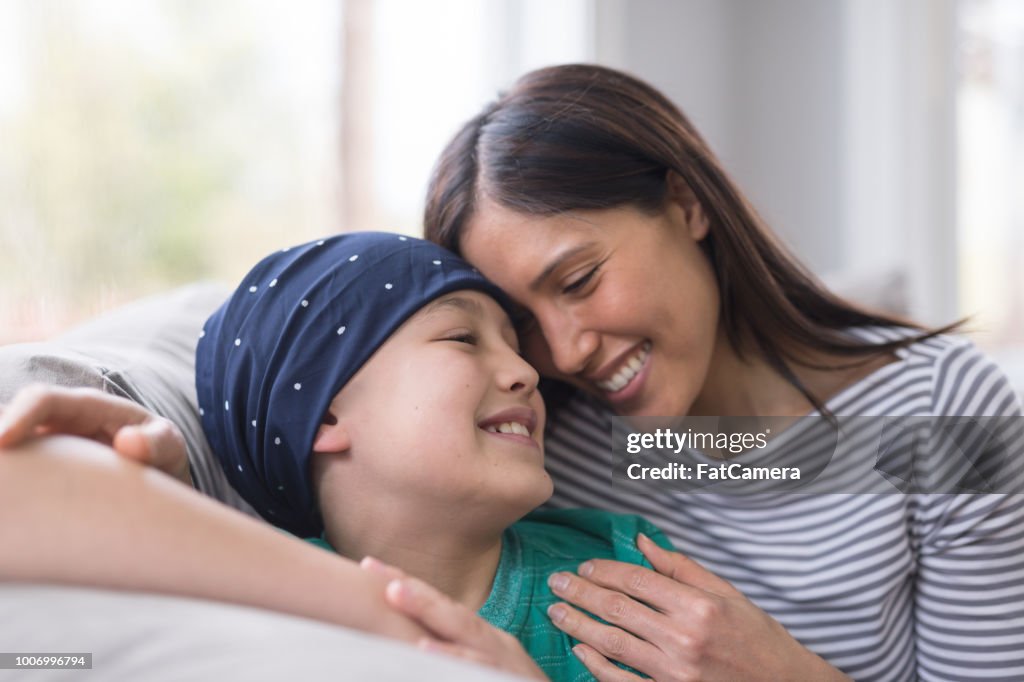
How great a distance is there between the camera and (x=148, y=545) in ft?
2.23

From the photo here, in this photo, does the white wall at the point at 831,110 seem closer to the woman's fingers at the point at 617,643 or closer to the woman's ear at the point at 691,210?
Result: the woman's ear at the point at 691,210

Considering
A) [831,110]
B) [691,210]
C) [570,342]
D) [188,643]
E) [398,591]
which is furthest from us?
[831,110]

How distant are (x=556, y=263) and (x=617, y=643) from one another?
0.45 meters

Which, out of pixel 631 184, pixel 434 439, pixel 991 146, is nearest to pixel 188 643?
pixel 434 439

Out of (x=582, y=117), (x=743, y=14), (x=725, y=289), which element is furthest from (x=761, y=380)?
(x=743, y=14)

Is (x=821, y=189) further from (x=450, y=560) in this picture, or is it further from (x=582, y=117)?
(x=450, y=560)

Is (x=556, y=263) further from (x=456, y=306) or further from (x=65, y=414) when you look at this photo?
(x=65, y=414)

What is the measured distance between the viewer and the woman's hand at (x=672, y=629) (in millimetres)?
984

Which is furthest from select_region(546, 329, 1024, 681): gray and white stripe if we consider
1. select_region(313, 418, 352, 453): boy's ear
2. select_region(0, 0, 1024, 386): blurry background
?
select_region(313, 418, 352, 453): boy's ear

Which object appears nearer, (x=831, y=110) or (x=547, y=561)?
(x=547, y=561)

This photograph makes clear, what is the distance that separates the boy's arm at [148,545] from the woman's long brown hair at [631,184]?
0.58 meters

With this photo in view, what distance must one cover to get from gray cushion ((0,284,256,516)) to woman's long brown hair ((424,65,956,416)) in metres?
0.37

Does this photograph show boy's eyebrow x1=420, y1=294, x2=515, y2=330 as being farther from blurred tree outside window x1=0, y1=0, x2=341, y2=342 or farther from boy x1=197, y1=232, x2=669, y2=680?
blurred tree outside window x1=0, y1=0, x2=341, y2=342

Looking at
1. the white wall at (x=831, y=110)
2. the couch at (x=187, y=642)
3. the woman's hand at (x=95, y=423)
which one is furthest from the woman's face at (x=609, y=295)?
the white wall at (x=831, y=110)
